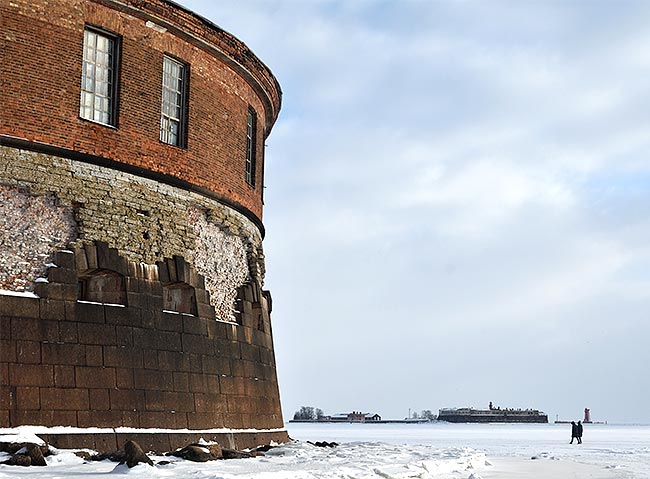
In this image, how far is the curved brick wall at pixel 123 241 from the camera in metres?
14.8

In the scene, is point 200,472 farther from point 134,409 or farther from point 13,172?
point 13,172

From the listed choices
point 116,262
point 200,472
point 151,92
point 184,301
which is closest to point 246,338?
point 184,301

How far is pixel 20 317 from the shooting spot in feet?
47.5

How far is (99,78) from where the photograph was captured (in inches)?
660

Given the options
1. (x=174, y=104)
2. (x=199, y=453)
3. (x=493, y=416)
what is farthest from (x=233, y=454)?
(x=493, y=416)

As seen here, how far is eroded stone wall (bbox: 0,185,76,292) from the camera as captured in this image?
1486 centimetres

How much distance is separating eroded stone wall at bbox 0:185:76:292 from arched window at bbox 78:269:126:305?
0.82 m

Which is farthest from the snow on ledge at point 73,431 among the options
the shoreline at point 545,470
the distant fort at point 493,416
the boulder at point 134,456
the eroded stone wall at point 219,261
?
the distant fort at point 493,416

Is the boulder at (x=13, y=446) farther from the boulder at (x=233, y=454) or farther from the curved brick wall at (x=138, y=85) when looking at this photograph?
the curved brick wall at (x=138, y=85)

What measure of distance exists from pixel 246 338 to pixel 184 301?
7.43 ft

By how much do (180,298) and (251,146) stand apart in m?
5.25

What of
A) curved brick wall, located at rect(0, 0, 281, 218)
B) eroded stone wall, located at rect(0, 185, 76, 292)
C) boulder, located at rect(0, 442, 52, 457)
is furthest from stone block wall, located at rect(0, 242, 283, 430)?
curved brick wall, located at rect(0, 0, 281, 218)

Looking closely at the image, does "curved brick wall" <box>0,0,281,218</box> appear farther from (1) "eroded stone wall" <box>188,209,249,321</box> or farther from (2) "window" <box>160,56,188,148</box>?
(1) "eroded stone wall" <box>188,209,249,321</box>

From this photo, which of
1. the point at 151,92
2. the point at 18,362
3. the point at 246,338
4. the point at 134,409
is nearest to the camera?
the point at 18,362
